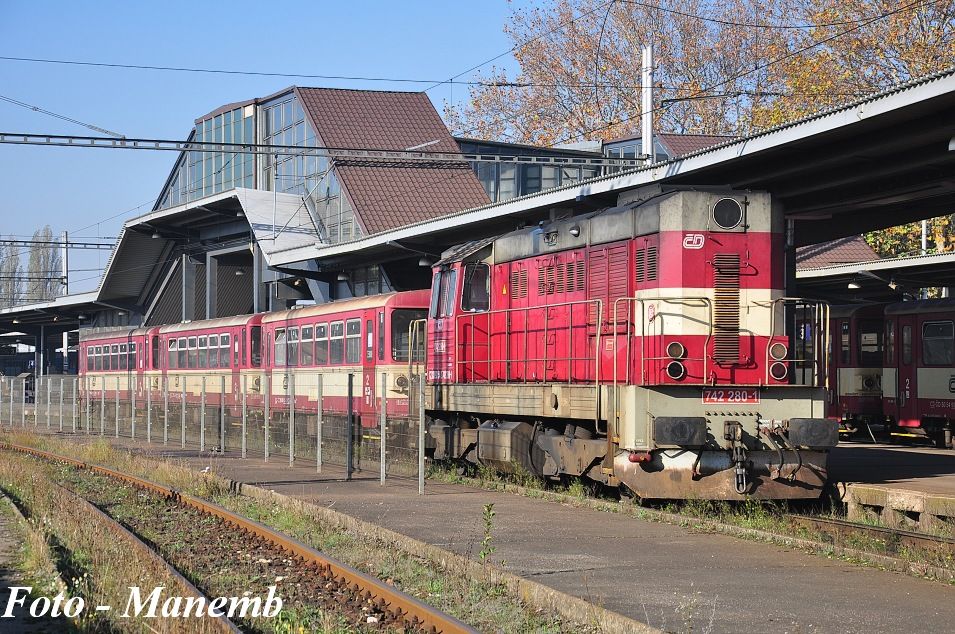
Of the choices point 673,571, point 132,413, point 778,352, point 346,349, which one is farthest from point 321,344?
point 673,571

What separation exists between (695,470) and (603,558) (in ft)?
9.68

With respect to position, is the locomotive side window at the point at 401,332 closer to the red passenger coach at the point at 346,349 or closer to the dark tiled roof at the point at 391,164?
the red passenger coach at the point at 346,349

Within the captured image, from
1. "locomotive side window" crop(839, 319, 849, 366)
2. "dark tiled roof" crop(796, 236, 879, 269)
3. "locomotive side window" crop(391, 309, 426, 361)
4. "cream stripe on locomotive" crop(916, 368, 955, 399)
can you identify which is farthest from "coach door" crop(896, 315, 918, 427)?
"dark tiled roof" crop(796, 236, 879, 269)

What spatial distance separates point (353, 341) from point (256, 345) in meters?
6.11

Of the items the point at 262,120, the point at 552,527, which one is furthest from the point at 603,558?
the point at 262,120

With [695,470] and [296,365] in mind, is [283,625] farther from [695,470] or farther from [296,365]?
[296,365]

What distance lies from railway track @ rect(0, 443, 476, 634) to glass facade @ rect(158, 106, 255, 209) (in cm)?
3291

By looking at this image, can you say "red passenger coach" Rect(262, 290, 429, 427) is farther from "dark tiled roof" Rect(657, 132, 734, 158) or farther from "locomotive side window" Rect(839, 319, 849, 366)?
"dark tiled roof" Rect(657, 132, 734, 158)

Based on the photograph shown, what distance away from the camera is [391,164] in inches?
1610

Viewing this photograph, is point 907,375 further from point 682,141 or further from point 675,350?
point 682,141

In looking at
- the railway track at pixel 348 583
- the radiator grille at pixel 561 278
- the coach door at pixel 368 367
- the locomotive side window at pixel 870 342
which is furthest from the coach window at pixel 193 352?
the locomotive side window at pixel 870 342

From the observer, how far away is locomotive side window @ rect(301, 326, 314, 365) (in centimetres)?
2481

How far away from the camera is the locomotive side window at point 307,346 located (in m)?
24.8

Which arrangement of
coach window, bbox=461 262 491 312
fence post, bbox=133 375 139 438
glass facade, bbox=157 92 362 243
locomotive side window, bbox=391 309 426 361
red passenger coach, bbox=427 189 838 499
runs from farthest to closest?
glass facade, bbox=157 92 362 243 → fence post, bbox=133 375 139 438 → locomotive side window, bbox=391 309 426 361 → coach window, bbox=461 262 491 312 → red passenger coach, bbox=427 189 838 499
